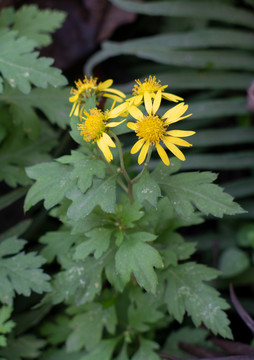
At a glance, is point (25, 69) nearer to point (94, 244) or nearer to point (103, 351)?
point (94, 244)

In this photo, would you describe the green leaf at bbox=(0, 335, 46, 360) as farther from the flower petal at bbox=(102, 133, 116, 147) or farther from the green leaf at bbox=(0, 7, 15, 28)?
the green leaf at bbox=(0, 7, 15, 28)

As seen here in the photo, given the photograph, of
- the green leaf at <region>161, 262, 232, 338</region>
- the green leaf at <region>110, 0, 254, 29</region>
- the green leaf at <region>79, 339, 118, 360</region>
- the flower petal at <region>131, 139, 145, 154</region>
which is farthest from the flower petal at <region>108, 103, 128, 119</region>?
the green leaf at <region>110, 0, 254, 29</region>

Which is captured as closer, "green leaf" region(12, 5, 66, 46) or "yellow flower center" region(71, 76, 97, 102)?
"yellow flower center" region(71, 76, 97, 102)

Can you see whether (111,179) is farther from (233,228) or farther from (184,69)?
(184,69)

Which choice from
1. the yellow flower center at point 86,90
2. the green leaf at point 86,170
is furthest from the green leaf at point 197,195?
the yellow flower center at point 86,90

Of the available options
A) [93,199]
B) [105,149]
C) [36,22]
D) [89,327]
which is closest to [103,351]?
[89,327]

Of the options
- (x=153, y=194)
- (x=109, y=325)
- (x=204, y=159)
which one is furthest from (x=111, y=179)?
(x=204, y=159)
